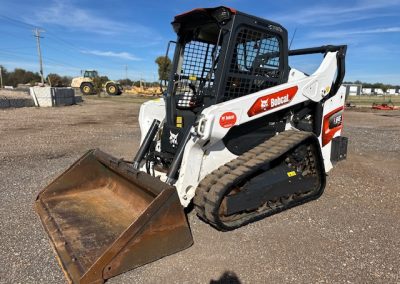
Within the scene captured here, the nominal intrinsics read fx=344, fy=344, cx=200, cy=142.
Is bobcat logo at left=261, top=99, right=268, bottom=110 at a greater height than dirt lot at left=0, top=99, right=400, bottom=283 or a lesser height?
greater

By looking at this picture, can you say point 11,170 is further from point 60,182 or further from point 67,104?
point 67,104

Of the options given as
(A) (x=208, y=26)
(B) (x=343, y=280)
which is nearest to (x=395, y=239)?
(B) (x=343, y=280)

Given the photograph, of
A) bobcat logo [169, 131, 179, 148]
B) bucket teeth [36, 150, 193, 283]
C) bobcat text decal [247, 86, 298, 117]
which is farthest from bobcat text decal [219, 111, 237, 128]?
bucket teeth [36, 150, 193, 283]

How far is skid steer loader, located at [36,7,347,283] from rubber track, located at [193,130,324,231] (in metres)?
0.01

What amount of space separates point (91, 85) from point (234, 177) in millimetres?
37234

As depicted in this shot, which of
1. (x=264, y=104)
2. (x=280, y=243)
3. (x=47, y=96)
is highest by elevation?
(x=264, y=104)

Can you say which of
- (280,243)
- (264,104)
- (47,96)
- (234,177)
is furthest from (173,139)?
(47,96)

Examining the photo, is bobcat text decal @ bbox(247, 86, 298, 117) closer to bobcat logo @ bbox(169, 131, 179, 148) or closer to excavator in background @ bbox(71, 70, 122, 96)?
bobcat logo @ bbox(169, 131, 179, 148)

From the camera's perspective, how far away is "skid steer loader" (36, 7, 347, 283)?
10.6 feet

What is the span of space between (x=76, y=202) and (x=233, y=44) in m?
2.74

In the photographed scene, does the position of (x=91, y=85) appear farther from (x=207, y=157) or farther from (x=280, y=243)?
(x=280, y=243)

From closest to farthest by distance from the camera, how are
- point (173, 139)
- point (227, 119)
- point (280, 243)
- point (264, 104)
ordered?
point (280, 243)
point (227, 119)
point (264, 104)
point (173, 139)

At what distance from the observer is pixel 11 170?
20.7ft

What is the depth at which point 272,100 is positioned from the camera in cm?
423
